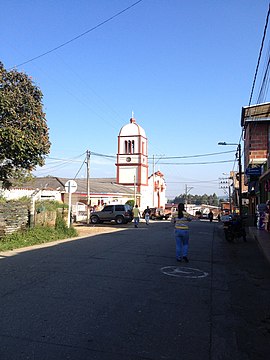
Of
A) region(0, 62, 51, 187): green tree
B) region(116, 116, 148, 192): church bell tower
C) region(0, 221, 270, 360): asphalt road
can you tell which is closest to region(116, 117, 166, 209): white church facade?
region(116, 116, 148, 192): church bell tower

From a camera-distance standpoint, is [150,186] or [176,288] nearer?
[176,288]

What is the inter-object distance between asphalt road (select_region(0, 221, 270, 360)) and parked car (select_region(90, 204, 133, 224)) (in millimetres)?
22628

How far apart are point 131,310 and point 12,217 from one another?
10347 millimetres

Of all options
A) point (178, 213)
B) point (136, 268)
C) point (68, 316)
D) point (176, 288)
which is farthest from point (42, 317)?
point (178, 213)

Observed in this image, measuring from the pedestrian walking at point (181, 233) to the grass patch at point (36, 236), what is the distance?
5.95m

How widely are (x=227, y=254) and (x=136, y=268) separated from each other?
16.5 ft

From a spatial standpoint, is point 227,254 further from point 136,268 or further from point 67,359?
point 67,359

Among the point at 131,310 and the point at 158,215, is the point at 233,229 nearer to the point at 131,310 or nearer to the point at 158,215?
the point at 131,310

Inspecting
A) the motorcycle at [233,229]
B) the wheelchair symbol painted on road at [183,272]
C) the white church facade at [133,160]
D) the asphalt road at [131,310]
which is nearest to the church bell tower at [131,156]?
the white church facade at [133,160]

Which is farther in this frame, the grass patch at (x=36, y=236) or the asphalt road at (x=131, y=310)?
the grass patch at (x=36, y=236)

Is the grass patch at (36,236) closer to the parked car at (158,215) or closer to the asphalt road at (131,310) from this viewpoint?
the asphalt road at (131,310)

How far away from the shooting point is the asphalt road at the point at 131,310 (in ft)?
13.8

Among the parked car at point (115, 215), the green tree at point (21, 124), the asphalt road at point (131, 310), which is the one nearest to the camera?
the asphalt road at point (131, 310)

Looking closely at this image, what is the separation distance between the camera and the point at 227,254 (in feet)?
42.4
